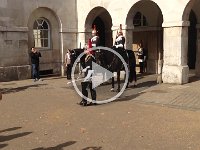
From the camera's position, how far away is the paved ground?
6617 millimetres

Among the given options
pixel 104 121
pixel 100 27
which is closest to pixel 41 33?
pixel 100 27

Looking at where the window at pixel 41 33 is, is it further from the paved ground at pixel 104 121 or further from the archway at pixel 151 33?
the paved ground at pixel 104 121

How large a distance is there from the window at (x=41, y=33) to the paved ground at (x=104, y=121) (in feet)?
18.7

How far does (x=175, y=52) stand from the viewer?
1444cm

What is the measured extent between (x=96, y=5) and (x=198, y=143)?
41.9 ft

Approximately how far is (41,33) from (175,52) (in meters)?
7.79

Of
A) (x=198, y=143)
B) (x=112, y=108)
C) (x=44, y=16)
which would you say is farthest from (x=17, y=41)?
(x=198, y=143)

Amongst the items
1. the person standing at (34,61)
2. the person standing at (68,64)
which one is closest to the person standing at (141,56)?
the person standing at (68,64)

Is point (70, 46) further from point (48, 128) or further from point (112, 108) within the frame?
point (48, 128)

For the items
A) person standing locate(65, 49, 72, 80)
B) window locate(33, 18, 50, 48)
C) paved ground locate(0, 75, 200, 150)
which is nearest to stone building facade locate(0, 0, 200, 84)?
window locate(33, 18, 50, 48)

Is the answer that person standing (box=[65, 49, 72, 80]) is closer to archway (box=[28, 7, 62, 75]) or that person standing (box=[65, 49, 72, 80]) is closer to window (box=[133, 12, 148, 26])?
archway (box=[28, 7, 62, 75])

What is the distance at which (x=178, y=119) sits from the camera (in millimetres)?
8422

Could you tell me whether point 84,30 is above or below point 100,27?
below

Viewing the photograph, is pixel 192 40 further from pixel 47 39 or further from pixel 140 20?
pixel 47 39
